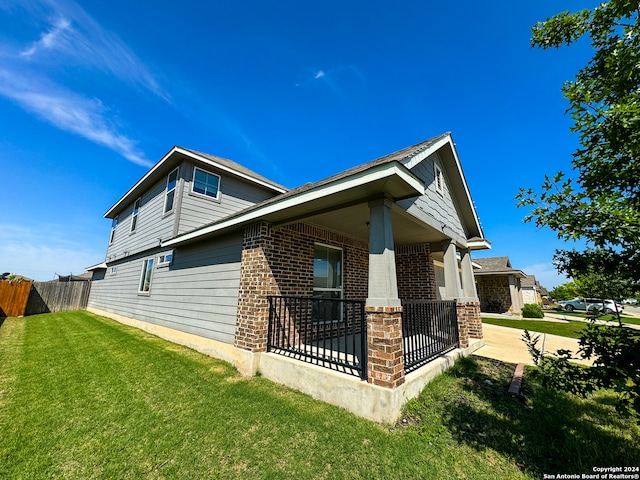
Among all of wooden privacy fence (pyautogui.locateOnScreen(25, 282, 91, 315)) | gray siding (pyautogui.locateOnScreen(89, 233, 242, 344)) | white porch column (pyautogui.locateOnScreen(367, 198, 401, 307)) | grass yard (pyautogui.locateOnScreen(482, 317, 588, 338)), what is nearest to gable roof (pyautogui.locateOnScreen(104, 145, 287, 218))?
gray siding (pyautogui.locateOnScreen(89, 233, 242, 344))

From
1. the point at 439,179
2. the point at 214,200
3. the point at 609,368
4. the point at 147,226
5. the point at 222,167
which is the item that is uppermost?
the point at 222,167

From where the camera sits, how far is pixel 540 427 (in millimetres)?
3184

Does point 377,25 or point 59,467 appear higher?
point 377,25

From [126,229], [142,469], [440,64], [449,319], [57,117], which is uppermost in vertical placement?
[440,64]

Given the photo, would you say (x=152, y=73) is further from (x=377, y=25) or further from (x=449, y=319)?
(x=449, y=319)

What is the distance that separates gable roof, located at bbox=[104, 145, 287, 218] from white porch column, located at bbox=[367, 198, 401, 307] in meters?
6.90

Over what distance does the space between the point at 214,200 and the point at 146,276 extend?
4.24 meters

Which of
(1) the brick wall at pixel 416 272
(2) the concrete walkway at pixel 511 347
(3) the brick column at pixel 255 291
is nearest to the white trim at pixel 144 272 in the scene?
(3) the brick column at pixel 255 291

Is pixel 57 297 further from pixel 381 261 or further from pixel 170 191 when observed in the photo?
pixel 381 261

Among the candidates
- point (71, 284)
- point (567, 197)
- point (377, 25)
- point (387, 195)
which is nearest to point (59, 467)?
point (387, 195)

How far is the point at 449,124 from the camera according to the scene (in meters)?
6.29

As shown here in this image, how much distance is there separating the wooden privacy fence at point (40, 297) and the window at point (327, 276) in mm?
17953

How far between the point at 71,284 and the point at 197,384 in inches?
734

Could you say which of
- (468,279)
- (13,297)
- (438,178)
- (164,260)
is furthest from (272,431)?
(13,297)
